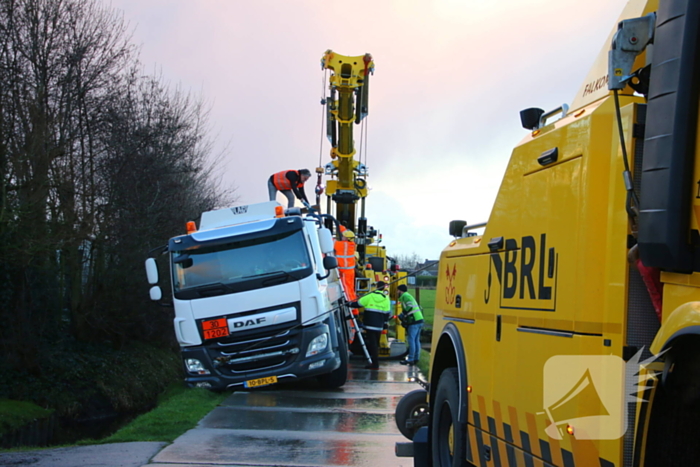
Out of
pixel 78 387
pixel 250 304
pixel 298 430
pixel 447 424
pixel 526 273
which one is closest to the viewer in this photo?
pixel 526 273

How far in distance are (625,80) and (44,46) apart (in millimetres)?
15457

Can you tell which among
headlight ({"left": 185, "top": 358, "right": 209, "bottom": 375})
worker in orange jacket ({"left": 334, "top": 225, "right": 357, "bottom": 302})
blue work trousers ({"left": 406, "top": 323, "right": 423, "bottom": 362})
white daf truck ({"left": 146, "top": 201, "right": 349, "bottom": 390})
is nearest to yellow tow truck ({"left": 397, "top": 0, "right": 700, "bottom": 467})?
white daf truck ({"left": 146, "top": 201, "right": 349, "bottom": 390})

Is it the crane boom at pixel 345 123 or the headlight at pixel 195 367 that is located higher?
the crane boom at pixel 345 123

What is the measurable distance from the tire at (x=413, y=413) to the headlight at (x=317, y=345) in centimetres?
430

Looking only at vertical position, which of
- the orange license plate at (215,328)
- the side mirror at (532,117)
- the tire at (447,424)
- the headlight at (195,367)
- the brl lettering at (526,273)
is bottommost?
the headlight at (195,367)

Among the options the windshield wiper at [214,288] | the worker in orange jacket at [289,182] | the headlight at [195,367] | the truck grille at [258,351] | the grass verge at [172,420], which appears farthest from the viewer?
the worker in orange jacket at [289,182]

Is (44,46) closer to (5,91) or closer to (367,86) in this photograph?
(5,91)

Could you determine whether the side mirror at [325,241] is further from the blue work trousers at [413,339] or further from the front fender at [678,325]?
the front fender at [678,325]

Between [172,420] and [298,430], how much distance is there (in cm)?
195

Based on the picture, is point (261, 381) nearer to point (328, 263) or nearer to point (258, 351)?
point (258, 351)

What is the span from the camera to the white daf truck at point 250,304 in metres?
10.7

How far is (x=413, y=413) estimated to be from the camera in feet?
22.0

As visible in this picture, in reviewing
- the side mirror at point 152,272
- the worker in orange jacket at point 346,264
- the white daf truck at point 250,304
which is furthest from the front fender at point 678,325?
the worker in orange jacket at point 346,264

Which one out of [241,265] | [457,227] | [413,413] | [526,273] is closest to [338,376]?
[241,265]
